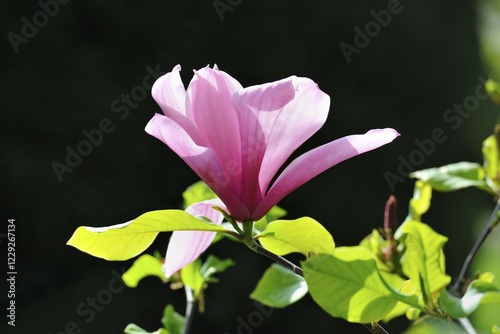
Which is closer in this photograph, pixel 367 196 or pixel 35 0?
pixel 35 0

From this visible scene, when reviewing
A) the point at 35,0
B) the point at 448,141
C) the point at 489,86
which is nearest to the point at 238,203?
the point at 489,86

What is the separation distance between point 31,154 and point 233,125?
2120 mm

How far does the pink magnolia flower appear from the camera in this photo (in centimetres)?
47

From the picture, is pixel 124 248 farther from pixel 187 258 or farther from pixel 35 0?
pixel 35 0

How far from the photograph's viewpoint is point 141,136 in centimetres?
255

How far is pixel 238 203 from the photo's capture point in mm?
496
